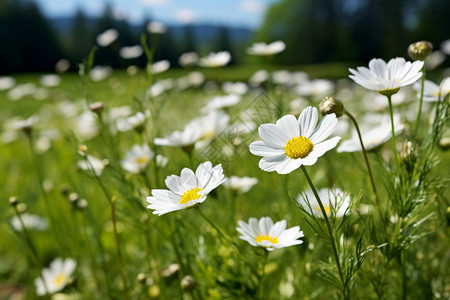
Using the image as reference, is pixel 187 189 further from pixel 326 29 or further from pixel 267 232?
pixel 326 29

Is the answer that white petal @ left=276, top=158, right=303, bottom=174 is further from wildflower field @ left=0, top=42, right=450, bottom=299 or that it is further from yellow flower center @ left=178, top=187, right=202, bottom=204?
yellow flower center @ left=178, top=187, right=202, bottom=204

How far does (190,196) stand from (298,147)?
0.59 feet

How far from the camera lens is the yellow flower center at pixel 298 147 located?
1.94ft

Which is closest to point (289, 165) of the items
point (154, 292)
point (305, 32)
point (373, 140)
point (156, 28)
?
point (373, 140)

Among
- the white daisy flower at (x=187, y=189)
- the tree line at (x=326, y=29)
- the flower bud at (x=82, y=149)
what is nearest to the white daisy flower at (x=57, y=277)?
the flower bud at (x=82, y=149)

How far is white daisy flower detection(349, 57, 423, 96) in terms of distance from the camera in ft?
2.05

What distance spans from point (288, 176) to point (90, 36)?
33.8 meters

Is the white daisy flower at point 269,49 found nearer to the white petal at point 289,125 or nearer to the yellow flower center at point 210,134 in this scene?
the yellow flower center at point 210,134

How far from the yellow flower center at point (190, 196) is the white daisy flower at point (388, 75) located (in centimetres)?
30

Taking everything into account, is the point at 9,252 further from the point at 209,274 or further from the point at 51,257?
the point at 209,274

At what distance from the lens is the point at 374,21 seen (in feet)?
76.2

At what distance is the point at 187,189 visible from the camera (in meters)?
0.65

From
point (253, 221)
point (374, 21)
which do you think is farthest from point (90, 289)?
point (374, 21)

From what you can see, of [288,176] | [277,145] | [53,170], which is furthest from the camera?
[53,170]
